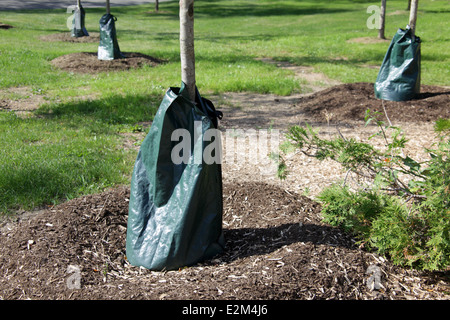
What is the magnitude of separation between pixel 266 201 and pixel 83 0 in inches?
1308

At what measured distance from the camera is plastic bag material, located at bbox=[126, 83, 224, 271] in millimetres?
3148

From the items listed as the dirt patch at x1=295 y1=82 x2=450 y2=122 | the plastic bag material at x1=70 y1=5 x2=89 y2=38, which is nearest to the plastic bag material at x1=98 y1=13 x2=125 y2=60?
the plastic bag material at x1=70 y1=5 x2=89 y2=38

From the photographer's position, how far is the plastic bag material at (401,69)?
7375 millimetres

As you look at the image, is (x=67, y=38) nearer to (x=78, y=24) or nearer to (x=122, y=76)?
(x=78, y=24)

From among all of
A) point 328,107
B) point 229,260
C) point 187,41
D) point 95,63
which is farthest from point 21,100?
point 229,260

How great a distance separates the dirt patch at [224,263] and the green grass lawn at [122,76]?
0.99 m

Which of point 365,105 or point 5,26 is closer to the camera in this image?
point 365,105

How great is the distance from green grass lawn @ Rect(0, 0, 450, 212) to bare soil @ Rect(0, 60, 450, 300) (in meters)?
0.89

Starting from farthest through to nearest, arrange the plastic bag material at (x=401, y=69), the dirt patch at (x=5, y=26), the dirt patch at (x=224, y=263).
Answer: the dirt patch at (x=5, y=26) → the plastic bag material at (x=401, y=69) → the dirt patch at (x=224, y=263)

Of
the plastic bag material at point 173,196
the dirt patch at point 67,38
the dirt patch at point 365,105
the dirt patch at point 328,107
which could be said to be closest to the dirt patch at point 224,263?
the plastic bag material at point 173,196

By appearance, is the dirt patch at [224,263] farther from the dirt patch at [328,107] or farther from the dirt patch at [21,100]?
the dirt patch at [21,100]

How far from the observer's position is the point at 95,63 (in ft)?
37.5

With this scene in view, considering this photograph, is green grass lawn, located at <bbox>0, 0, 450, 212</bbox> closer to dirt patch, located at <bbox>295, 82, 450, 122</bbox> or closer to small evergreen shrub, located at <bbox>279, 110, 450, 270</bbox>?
dirt patch, located at <bbox>295, 82, 450, 122</bbox>

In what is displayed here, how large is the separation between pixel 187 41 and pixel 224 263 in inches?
65.5
